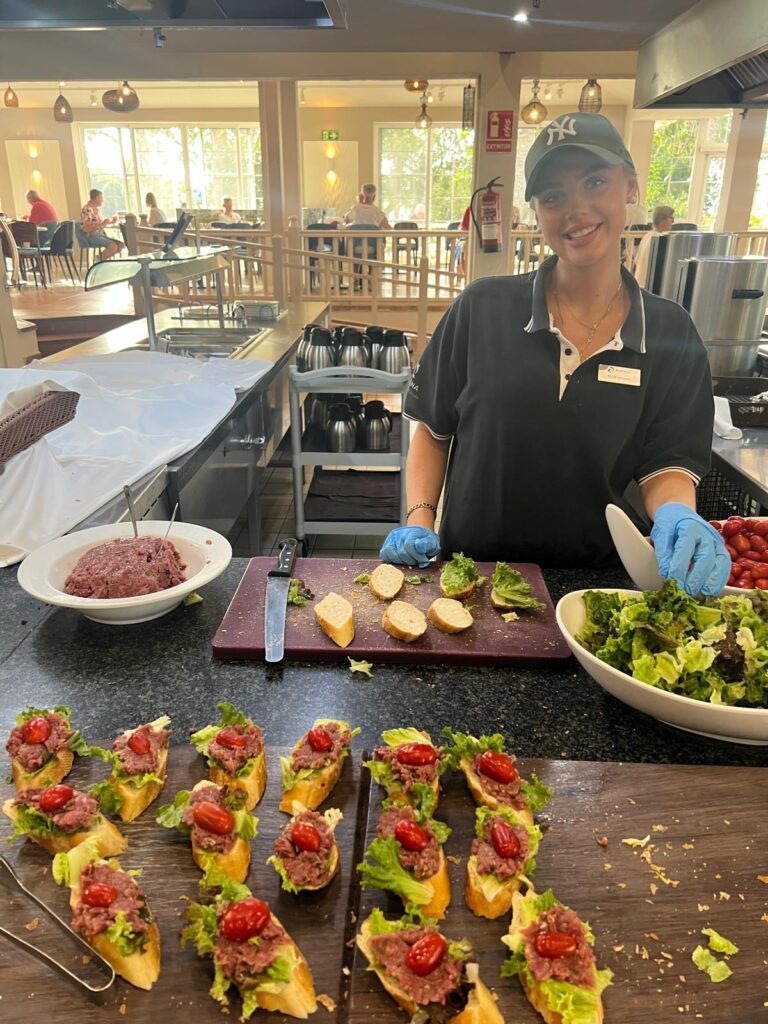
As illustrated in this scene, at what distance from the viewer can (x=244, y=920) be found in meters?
0.79

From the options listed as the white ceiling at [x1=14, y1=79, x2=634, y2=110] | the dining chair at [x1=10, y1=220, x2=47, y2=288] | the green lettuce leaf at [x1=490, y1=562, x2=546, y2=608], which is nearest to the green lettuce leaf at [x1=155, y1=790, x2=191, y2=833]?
the green lettuce leaf at [x1=490, y1=562, x2=546, y2=608]

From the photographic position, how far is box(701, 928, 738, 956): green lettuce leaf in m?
0.81

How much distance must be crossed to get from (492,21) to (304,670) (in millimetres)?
5855

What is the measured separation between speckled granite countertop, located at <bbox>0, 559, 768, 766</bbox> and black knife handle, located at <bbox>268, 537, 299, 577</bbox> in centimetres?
18

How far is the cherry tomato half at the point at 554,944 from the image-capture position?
762 millimetres

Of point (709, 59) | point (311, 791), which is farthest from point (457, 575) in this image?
point (709, 59)

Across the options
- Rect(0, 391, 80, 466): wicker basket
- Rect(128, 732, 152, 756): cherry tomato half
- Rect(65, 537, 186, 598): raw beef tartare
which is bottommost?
Rect(128, 732, 152, 756): cherry tomato half

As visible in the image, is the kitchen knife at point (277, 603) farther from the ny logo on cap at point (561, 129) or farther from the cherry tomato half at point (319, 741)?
the ny logo on cap at point (561, 129)

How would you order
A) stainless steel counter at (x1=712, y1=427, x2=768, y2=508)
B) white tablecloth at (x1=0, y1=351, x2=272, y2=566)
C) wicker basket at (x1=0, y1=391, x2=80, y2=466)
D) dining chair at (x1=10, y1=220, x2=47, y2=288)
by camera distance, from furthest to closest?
dining chair at (x1=10, y1=220, x2=47, y2=288) < stainless steel counter at (x1=712, y1=427, x2=768, y2=508) < white tablecloth at (x1=0, y1=351, x2=272, y2=566) < wicker basket at (x1=0, y1=391, x2=80, y2=466)

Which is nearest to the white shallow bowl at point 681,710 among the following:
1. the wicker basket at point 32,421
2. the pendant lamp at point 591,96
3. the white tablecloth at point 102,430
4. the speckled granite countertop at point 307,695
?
the speckled granite countertop at point 307,695

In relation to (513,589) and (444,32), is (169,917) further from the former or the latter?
(444,32)

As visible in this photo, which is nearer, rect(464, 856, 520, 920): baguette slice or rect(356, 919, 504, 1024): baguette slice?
rect(356, 919, 504, 1024): baguette slice

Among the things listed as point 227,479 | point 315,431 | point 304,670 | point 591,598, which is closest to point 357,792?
point 304,670

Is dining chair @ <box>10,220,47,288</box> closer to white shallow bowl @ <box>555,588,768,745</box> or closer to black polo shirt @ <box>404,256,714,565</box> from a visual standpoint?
black polo shirt @ <box>404,256,714,565</box>
